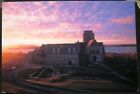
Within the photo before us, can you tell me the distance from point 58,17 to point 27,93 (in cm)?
91

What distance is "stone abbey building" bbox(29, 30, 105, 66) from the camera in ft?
11.5

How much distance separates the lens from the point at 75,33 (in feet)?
11.7

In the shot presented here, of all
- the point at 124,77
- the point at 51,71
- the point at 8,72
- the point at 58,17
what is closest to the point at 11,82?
the point at 8,72

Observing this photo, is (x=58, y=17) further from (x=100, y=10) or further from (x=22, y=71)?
(x=22, y=71)

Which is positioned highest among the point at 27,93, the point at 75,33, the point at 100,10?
the point at 100,10

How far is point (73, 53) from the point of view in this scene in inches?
139

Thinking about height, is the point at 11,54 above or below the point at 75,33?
below

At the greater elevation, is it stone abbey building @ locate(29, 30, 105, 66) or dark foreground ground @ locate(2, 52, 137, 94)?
stone abbey building @ locate(29, 30, 105, 66)

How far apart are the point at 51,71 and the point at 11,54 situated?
0.48m

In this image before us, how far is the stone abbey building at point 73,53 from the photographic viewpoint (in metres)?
3.52

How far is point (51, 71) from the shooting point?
11.5ft

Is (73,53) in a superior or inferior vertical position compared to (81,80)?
superior

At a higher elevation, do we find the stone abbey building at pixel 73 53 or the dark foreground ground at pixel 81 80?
the stone abbey building at pixel 73 53

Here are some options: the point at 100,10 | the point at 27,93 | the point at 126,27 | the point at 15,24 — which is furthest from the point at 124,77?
the point at 15,24
